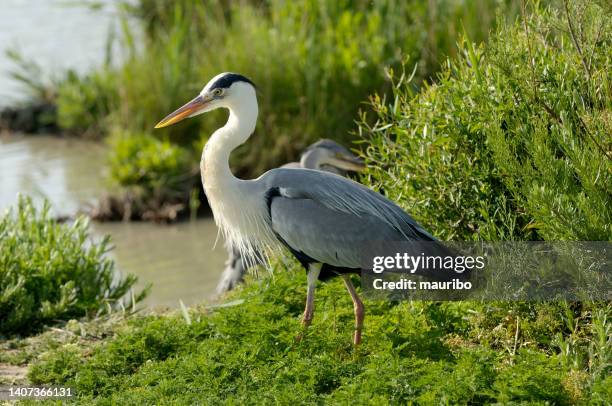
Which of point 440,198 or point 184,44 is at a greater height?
point 184,44

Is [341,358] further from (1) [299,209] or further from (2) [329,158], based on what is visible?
(2) [329,158]

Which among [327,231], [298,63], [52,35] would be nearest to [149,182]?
[298,63]

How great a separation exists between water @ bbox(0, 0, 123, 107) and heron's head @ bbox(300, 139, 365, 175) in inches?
234

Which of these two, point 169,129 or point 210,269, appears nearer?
point 210,269

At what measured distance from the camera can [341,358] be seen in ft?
17.2

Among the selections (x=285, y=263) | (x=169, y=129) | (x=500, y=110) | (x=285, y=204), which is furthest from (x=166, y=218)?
(x=500, y=110)

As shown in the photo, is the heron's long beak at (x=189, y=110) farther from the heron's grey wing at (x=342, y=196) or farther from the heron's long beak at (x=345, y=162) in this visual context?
the heron's long beak at (x=345, y=162)

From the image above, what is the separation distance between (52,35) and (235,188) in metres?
10.8

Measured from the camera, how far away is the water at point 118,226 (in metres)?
8.77

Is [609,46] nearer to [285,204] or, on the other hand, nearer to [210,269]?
[285,204]

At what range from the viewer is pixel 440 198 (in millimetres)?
5965

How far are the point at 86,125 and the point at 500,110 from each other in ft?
26.8

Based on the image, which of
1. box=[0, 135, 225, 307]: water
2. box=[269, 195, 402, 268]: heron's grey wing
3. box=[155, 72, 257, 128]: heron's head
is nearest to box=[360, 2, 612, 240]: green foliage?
box=[269, 195, 402, 268]: heron's grey wing

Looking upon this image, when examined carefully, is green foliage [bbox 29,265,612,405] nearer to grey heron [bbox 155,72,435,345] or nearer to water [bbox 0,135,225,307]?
grey heron [bbox 155,72,435,345]
